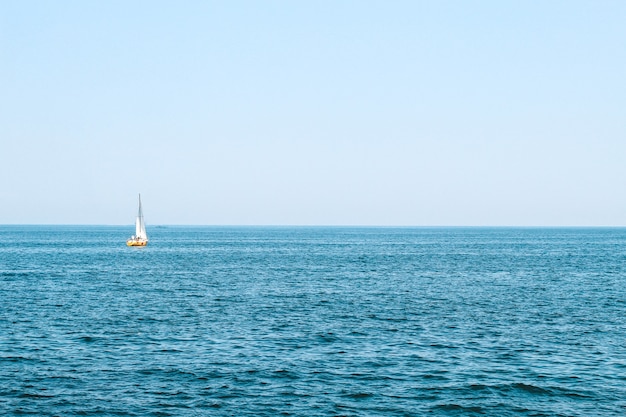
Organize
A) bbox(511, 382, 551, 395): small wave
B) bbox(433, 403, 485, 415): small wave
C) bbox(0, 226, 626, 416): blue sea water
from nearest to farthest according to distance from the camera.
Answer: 1. bbox(433, 403, 485, 415): small wave
2. bbox(0, 226, 626, 416): blue sea water
3. bbox(511, 382, 551, 395): small wave

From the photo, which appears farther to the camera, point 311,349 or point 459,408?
point 311,349

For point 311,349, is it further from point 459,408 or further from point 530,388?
point 530,388

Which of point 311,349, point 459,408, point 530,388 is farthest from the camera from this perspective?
point 311,349

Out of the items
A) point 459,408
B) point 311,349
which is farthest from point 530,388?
point 311,349

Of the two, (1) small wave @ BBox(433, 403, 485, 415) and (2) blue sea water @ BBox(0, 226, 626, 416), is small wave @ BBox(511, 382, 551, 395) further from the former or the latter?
(1) small wave @ BBox(433, 403, 485, 415)

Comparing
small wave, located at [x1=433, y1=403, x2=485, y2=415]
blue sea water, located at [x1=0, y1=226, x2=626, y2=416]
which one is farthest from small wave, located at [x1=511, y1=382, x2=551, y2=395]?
small wave, located at [x1=433, y1=403, x2=485, y2=415]

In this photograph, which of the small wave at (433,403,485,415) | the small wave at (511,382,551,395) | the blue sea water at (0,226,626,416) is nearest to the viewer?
the small wave at (433,403,485,415)

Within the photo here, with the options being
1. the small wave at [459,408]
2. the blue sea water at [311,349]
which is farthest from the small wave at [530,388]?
the small wave at [459,408]

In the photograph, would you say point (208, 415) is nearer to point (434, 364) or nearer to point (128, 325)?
point (434, 364)

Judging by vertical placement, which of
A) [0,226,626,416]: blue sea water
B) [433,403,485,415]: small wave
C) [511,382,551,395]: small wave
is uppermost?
[0,226,626,416]: blue sea water

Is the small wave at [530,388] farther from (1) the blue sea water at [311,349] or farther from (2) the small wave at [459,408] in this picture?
(2) the small wave at [459,408]

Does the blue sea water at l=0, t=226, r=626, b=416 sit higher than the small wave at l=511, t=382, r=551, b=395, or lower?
higher

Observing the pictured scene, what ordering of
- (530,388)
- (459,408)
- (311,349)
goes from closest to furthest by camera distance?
1. (459,408)
2. (530,388)
3. (311,349)

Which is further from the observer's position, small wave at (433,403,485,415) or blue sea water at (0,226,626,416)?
blue sea water at (0,226,626,416)
